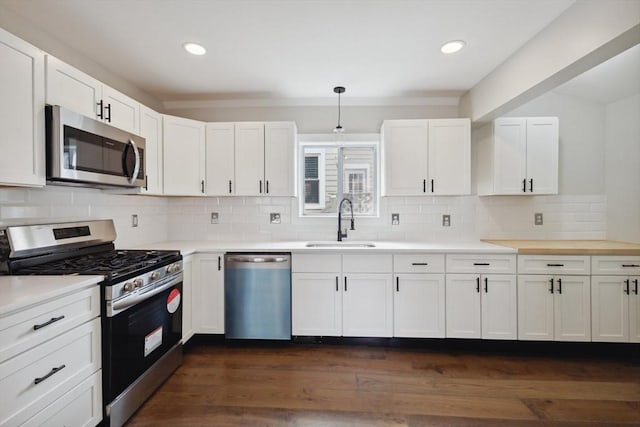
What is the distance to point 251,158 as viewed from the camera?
2.95 meters

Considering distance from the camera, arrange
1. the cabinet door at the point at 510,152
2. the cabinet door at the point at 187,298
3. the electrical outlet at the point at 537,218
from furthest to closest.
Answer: the electrical outlet at the point at 537,218 → the cabinet door at the point at 510,152 → the cabinet door at the point at 187,298

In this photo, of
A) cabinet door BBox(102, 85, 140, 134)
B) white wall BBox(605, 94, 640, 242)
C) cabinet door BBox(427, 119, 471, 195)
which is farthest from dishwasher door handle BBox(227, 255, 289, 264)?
white wall BBox(605, 94, 640, 242)

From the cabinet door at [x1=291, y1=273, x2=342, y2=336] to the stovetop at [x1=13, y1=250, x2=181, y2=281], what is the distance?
1.06 m

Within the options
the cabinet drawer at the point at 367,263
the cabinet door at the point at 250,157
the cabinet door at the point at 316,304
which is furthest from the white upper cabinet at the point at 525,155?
the cabinet door at the point at 250,157

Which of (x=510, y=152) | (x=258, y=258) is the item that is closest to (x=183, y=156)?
(x=258, y=258)

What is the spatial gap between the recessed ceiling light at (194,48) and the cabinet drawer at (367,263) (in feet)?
6.64

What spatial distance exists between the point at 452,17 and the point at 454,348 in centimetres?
264

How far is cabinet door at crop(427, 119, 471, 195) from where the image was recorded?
2.84 metres

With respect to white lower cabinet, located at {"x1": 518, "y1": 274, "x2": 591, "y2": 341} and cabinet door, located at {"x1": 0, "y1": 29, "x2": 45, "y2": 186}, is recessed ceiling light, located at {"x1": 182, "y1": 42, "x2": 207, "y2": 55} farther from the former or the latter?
white lower cabinet, located at {"x1": 518, "y1": 274, "x2": 591, "y2": 341}

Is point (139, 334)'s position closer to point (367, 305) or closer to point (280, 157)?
point (367, 305)

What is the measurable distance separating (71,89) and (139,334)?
1.54 m

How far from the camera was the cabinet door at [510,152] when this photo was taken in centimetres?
279

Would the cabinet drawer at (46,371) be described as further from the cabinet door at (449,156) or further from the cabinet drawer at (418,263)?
the cabinet door at (449,156)

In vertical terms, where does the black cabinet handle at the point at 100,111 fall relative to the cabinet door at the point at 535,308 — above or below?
above
